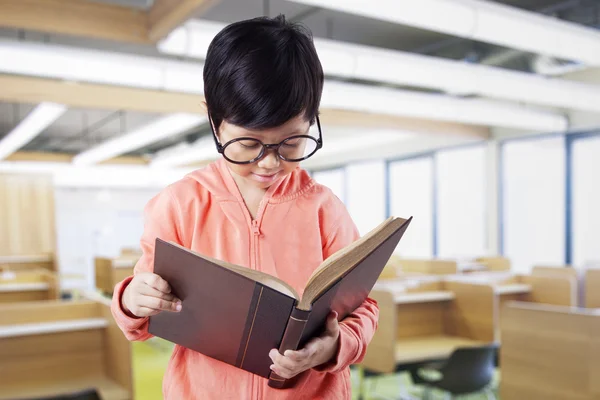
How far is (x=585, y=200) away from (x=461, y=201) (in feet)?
7.17

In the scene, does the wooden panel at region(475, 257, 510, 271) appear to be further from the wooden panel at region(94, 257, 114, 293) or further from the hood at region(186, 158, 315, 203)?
the hood at region(186, 158, 315, 203)

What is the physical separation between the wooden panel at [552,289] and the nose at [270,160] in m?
4.21

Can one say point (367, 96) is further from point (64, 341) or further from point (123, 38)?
point (64, 341)

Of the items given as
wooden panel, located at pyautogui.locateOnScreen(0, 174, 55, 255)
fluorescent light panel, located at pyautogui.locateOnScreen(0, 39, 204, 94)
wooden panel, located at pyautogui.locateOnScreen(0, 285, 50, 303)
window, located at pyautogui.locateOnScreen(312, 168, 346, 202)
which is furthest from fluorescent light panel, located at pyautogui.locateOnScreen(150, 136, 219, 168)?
fluorescent light panel, located at pyautogui.locateOnScreen(0, 39, 204, 94)

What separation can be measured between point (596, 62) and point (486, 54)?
140cm

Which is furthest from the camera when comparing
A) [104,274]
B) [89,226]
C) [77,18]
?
[89,226]

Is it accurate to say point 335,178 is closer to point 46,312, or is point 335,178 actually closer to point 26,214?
point 26,214

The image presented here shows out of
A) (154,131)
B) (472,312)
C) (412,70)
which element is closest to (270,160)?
(412,70)

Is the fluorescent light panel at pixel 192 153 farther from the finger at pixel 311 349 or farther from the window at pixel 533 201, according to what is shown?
the finger at pixel 311 349

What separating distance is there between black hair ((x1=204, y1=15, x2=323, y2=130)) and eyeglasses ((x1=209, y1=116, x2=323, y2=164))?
32mm

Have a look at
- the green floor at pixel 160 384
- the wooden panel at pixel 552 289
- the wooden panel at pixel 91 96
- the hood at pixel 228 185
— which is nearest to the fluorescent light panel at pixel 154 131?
the wooden panel at pixel 91 96

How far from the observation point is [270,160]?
35.5 inches

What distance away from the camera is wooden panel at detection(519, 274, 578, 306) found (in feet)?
14.6

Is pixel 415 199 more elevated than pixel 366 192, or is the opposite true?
pixel 366 192
